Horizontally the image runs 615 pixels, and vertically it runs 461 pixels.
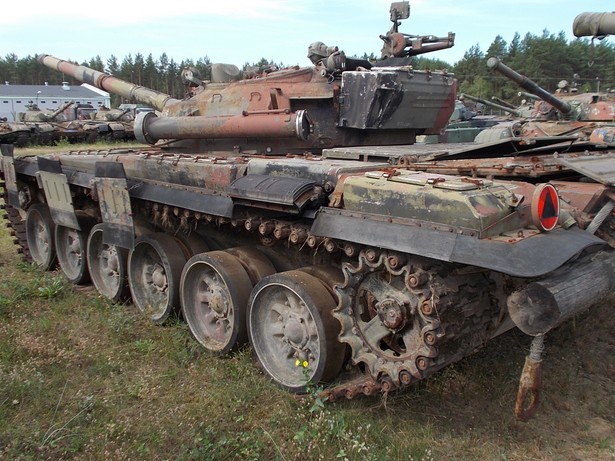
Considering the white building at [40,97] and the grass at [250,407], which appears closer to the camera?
the grass at [250,407]

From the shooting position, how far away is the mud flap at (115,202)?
242 inches

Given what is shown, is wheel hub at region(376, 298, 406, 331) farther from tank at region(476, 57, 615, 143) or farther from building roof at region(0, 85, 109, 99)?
building roof at region(0, 85, 109, 99)

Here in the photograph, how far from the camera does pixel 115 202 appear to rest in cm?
626

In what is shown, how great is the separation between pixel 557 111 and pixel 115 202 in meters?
10.9

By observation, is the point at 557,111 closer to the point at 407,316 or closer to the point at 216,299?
the point at 216,299

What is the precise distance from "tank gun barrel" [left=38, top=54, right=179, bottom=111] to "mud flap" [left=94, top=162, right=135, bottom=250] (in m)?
2.42

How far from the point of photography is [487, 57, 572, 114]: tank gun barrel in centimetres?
989

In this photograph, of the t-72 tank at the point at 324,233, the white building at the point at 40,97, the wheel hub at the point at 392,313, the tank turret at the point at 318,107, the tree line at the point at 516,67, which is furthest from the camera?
the white building at the point at 40,97

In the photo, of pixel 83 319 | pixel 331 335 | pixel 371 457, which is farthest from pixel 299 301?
pixel 83 319

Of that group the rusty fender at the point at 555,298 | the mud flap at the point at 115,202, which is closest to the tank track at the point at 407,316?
the rusty fender at the point at 555,298

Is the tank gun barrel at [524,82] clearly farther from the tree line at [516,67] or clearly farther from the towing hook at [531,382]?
the tree line at [516,67]

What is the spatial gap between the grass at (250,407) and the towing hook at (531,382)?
17.2 inches

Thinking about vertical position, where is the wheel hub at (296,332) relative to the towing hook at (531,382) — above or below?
below

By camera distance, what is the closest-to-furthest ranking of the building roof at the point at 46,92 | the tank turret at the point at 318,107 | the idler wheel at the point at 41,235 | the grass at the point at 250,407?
the grass at the point at 250,407
the tank turret at the point at 318,107
the idler wheel at the point at 41,235
the building roof at the point at 46,92
